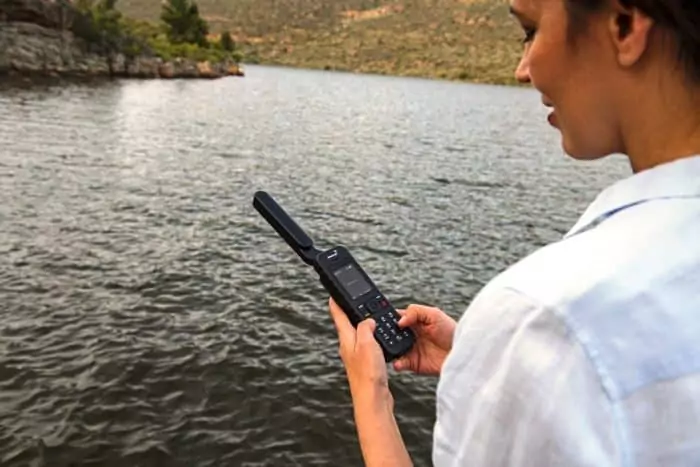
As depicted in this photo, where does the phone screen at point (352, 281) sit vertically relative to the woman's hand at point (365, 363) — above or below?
below

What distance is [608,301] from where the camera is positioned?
1.04m

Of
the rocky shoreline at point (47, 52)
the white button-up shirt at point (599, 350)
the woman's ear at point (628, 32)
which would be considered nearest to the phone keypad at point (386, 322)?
the white button-up shirt at point (599, 350)

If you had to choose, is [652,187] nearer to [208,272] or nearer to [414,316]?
[414,316]

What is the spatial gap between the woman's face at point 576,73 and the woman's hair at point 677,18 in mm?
22

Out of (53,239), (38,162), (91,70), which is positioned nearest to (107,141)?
(38,162)

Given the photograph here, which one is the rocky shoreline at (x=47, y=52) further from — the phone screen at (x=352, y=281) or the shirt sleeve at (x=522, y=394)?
the shirt sleeve at (x=522, y=394)

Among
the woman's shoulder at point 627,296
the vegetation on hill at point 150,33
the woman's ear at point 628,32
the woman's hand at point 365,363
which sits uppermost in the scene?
the woman's ear at point 628,32

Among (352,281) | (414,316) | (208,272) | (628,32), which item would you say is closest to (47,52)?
(208,272)

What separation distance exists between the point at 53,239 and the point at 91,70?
66.5 metres

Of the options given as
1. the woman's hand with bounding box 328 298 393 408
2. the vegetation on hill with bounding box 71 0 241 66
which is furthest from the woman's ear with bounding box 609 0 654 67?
the vegetation on hill with bounding box 71 0 241 66

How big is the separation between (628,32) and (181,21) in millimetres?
131972

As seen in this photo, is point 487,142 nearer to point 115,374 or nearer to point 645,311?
point 115,374

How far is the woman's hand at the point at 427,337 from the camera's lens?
2305mm

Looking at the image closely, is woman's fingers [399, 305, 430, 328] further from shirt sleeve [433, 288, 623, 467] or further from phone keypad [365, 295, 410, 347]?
shirt sleeve [433, 288, 623, 467]
